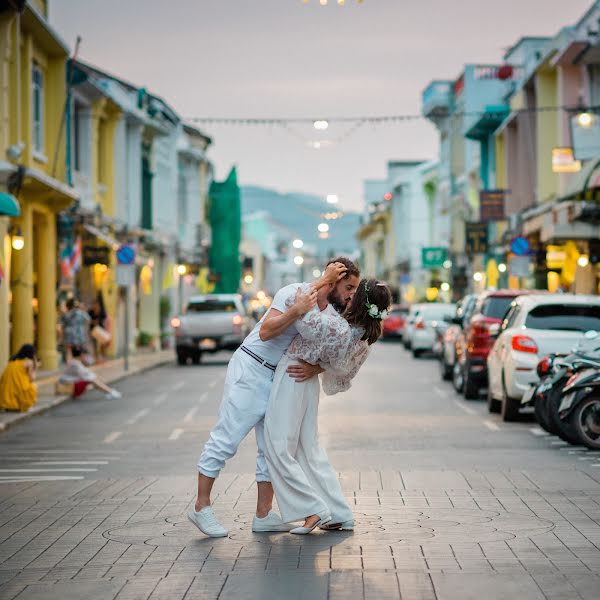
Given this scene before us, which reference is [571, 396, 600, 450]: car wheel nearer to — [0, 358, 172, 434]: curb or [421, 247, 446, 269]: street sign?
[0, 358, 172, 434]: curb

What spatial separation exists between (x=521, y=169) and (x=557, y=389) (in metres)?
35.9

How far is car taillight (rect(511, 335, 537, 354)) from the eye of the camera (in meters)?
17.8

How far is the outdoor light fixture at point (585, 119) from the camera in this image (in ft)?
103

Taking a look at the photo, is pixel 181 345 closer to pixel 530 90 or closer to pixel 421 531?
pixel 530 90

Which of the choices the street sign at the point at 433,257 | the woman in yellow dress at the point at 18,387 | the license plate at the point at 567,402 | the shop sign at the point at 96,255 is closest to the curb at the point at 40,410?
the woman in yellow dress at the point at 18,387

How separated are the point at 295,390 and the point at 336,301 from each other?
631 millimetres

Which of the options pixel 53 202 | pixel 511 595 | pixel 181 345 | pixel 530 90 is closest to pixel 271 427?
pixel 511 595

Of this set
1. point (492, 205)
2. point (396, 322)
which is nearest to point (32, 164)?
point (492, 205)

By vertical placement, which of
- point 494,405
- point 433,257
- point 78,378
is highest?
point 433,257

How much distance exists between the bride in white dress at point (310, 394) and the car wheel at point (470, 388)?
549 inches

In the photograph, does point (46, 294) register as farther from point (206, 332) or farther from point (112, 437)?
point (112, 437)

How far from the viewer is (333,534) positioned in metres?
8.90

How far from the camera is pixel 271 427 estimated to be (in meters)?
8.82

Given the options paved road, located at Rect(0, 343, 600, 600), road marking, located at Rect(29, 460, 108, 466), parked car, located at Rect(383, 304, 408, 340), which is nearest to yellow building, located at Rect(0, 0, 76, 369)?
paved road, located at Rect(0, 343, 600, 600)
